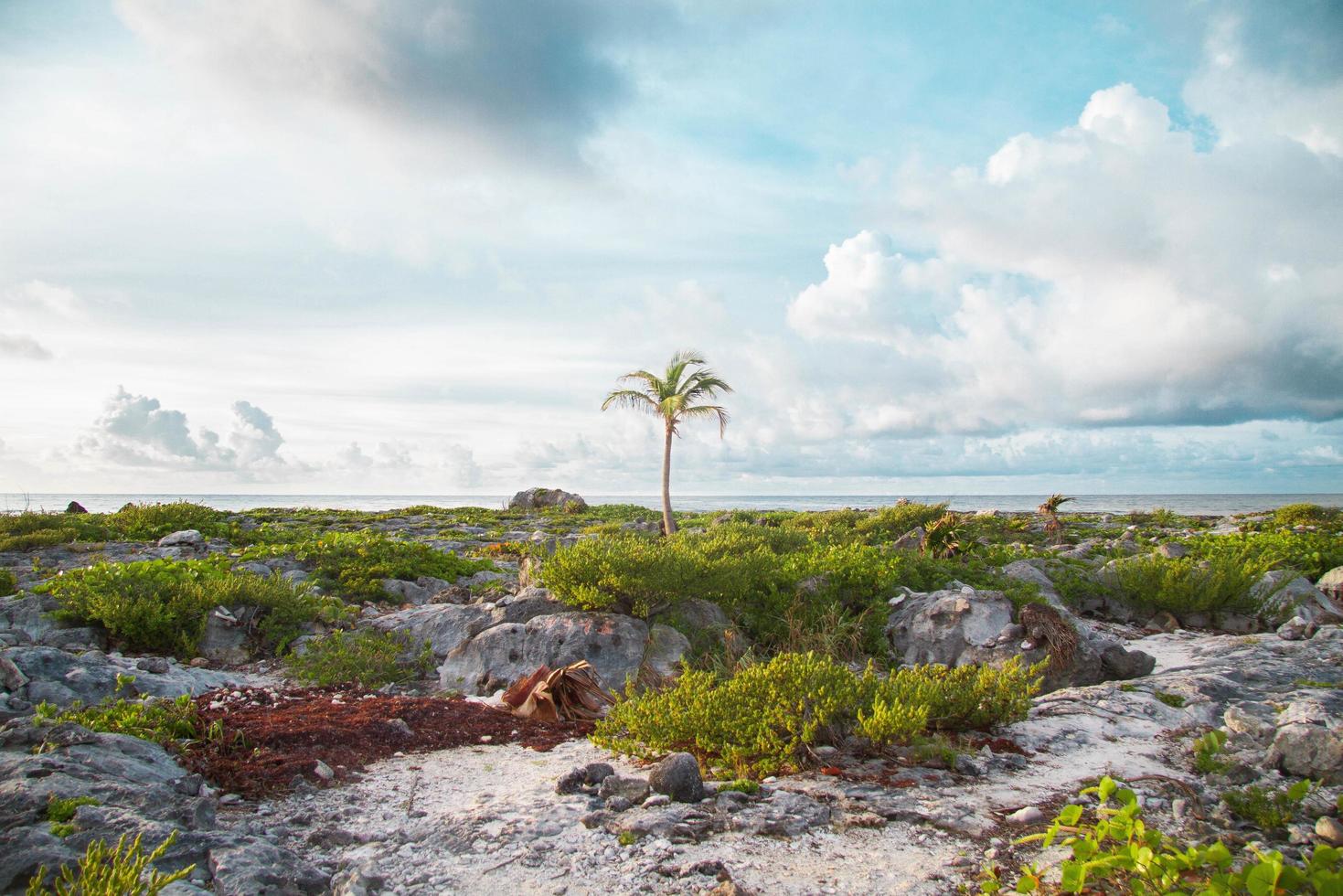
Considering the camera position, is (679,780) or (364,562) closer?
(679,780)

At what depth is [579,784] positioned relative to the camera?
506cm

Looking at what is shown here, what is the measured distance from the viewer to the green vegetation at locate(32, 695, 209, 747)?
5055mm

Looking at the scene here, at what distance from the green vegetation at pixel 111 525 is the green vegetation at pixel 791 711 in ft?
→ 56.6

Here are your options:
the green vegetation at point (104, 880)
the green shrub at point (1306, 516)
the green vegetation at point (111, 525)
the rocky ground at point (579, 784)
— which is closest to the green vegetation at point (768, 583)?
the rocky ground at point (579, 784)

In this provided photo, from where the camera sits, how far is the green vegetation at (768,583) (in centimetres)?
891

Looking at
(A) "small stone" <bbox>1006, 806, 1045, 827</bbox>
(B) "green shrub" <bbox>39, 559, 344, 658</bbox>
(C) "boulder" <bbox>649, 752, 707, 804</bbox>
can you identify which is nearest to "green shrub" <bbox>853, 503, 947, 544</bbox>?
(B) "green shrub" <bbox>39, 559, 344, 658</bbox>

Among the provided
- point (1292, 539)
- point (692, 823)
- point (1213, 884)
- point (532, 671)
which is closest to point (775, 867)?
point (692, 823)

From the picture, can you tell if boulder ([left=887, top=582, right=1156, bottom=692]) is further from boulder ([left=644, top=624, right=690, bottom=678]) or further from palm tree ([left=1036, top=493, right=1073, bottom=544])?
palm tree ([left=1036, top=493, right=1073, bottom=544])

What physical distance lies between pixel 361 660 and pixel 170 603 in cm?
314

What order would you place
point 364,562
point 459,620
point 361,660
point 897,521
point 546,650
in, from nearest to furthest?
point 546,650, point 361,660, point 459,620, point 364,562, point 897,521

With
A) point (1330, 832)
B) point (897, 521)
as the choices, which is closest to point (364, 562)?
point (1330, 832)

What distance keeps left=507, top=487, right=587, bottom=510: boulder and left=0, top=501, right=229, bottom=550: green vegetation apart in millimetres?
20480

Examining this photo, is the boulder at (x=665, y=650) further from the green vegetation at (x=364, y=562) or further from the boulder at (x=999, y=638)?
the green vegetation at (x=364, y=562)

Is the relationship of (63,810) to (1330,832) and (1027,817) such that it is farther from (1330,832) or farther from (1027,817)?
(1330,832)
